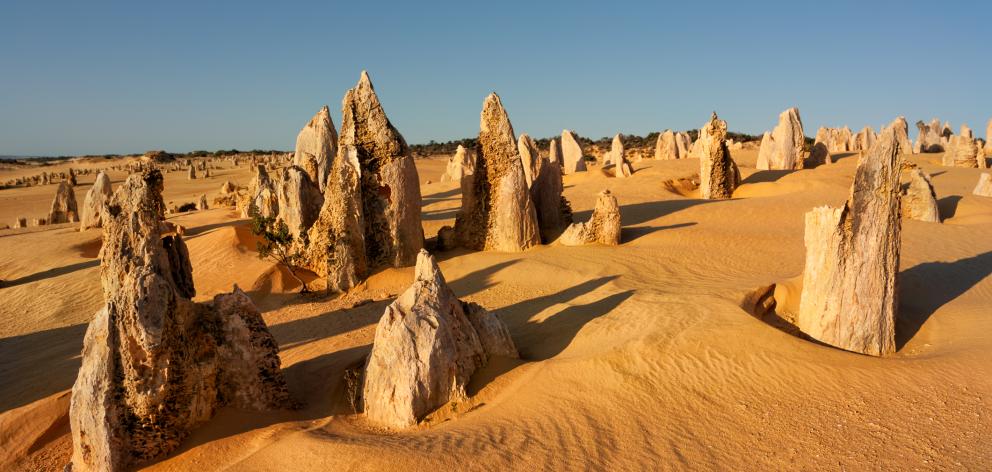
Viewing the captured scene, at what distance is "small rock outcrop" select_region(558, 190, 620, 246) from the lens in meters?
14.7

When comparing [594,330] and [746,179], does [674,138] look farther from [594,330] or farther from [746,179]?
[594,330]

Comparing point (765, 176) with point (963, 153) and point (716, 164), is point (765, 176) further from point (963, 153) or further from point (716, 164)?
point (963, 153)

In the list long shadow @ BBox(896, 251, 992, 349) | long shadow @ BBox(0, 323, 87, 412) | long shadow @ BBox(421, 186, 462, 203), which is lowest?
long shadow @ BBox(0, 323, 87, 412)

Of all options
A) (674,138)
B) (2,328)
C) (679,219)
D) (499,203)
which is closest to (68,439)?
(2,328)

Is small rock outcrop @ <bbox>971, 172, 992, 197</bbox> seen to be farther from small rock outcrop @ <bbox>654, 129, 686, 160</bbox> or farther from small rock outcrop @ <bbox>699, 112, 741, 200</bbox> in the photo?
small rock outcrop @ <bbox>654, 129, 686, 160</bbox>

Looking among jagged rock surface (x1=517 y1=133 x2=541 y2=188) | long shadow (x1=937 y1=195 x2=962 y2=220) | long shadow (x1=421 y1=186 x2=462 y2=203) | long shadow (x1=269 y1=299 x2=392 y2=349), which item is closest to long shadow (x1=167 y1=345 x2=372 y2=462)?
long shadow (x1=269 y1=299 x2=392 y2=349)

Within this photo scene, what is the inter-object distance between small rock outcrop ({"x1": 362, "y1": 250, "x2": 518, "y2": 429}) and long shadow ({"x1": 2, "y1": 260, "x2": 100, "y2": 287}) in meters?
12.3

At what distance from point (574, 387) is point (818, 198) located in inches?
692

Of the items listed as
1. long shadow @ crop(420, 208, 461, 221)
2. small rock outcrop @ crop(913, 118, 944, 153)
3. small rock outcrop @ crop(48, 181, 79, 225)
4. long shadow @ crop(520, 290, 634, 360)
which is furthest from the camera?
small rock outcrop @ crop(913, 118, 944, 153)

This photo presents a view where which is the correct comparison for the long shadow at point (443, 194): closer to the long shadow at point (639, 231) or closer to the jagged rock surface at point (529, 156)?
the jagged rock surface at point (529, 156)

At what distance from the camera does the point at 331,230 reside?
13344 millimetres

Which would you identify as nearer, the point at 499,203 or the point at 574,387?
the point at 574,387

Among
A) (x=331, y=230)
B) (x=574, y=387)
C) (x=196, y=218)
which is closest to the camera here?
(x=574, y=387)

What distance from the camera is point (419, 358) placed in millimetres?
7074
